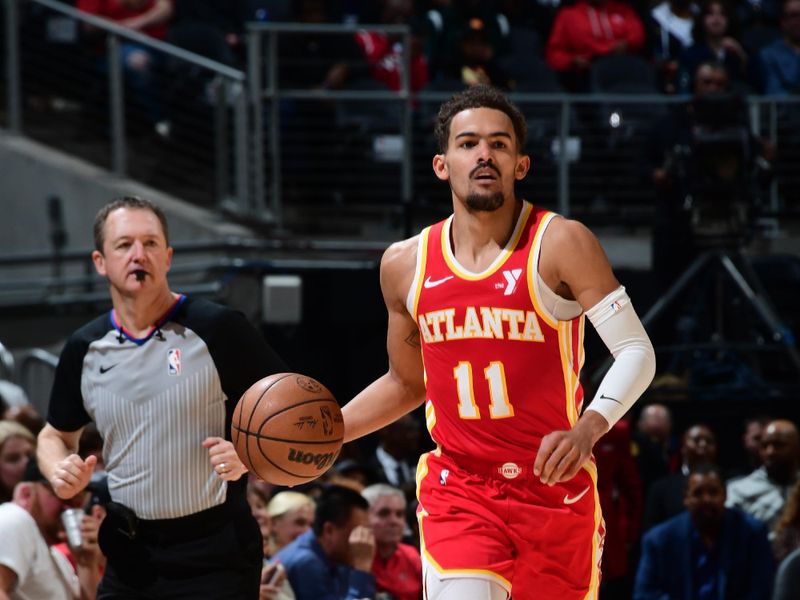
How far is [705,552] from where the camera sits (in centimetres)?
923

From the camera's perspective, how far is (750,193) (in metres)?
10.9

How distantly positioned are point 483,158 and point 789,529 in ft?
15.8

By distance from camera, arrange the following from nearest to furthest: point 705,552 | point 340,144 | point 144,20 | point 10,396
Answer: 1. point 705,552
2. point 10,396
3. point 340,144
4. point 144,20

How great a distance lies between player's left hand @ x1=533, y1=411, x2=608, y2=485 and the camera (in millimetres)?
4641

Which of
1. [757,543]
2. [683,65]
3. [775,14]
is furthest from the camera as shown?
[775,14]

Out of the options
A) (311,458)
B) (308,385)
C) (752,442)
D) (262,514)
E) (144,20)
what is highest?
(144,20)

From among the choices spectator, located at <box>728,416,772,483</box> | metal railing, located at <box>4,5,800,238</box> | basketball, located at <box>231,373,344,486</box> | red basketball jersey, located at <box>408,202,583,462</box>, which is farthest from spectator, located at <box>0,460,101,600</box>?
metal railing, located at <box>4,5,800,238</box>

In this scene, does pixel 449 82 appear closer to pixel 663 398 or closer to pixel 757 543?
pixel 663 398

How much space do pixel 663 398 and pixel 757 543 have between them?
1.90 meters

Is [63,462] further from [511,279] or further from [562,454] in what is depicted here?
[562,454]

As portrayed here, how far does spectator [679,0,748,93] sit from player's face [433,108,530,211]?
8.70 m

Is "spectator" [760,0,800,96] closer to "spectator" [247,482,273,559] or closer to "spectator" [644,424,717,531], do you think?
"spectator" [644,424,717,531]

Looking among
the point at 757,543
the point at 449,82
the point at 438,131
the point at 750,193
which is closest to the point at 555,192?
the point at 449,82

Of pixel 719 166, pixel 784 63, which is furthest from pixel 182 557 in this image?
pixel 784 63
